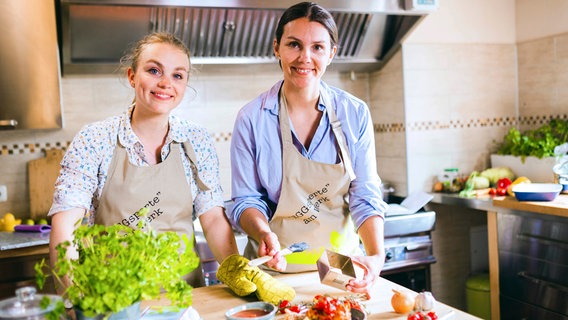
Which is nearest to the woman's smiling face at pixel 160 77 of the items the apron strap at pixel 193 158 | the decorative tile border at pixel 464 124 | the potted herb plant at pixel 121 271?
the apron strap at pixel 193 158

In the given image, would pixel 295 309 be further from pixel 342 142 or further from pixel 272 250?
pixel 342 142

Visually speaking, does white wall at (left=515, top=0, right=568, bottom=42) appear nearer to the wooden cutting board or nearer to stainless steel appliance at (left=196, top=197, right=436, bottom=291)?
stainless steel appliance at (left=196, top=197, right=436, bottom=291)

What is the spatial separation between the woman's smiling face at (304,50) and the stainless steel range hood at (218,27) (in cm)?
137

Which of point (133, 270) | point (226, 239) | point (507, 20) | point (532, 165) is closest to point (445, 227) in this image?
point (532, 165)

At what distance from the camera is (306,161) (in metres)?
2.02

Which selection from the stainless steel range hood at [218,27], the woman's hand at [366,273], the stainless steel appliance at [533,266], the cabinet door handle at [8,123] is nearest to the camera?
the woman's hand at [366,273]

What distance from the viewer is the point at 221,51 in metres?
3.56

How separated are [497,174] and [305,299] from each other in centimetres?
262

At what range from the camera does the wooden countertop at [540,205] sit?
290cm

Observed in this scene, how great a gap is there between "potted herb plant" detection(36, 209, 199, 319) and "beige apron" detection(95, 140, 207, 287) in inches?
21.9

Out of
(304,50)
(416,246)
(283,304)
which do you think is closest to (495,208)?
(416,246)

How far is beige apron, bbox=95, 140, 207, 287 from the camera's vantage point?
5.88ft

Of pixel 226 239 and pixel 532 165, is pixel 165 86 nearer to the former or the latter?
pixel 226 239

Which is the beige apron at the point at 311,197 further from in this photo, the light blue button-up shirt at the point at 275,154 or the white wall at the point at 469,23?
the white wall at the point at 469,23
